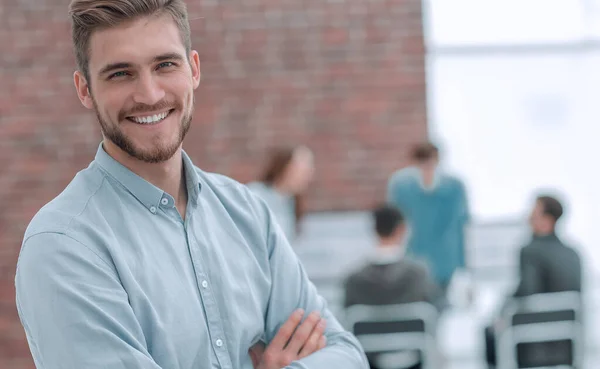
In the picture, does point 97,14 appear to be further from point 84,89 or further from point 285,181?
point 285,181

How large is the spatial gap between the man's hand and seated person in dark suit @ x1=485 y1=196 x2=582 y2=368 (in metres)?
2.37

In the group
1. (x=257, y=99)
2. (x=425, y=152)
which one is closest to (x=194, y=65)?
(x=425, y=152)

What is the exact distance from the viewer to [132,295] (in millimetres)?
1253

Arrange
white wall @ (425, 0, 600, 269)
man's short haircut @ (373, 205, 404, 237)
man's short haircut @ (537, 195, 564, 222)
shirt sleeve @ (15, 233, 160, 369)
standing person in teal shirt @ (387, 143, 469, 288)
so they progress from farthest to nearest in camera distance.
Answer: white wall @ (425, 0, 600, 269) → standing person in teal shirt @ (387, 143, 469, 288) → man's short haircut @ (537, 195, 564, 222) → man's short haircut @ (373, 205, 404, 237) → shirt sleeve @ (15, 233, 160, 369)

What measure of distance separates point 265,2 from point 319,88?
61 centimetres

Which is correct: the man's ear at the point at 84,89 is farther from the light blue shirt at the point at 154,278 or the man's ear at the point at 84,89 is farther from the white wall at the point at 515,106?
the white wall at the point at 515,106

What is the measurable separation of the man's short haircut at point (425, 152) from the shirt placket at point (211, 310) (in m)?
3.38

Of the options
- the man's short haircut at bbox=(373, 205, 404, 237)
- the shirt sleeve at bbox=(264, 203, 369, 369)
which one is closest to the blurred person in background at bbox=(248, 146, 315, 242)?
the man's short haircut at bbox=(373, 205, 404, 237)

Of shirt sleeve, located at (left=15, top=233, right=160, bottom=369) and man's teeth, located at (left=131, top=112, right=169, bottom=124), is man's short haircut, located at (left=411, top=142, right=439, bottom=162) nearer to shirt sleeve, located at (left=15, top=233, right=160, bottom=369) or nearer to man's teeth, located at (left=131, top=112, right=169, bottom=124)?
man's teeth, located at (left=131, top=112, right=169, bottom=124)

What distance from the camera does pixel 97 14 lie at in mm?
1271

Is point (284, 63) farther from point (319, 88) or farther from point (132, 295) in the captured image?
point (132, 295)

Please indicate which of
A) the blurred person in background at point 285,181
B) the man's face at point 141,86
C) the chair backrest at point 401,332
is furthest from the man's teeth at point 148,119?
the blurred person in background at point 285,181

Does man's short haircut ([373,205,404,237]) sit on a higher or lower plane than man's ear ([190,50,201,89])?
lower

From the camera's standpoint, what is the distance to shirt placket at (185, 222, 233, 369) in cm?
133
